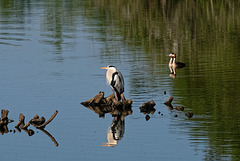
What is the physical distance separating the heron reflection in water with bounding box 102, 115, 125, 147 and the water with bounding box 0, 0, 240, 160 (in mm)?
248

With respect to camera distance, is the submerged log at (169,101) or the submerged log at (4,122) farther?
the submerged log at (169,101)

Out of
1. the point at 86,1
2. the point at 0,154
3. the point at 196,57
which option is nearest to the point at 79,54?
the point at 196,57

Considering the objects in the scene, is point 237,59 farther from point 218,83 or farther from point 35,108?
point 35,108

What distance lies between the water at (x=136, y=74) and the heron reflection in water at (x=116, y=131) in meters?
0.25

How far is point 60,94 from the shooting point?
3678cm

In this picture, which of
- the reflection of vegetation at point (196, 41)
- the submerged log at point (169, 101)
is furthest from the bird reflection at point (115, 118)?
the reflection of vegetation at point (196, 41)

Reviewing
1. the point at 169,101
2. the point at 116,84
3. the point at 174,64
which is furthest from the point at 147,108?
the point at 174,64

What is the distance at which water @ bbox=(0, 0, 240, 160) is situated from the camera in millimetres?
27734

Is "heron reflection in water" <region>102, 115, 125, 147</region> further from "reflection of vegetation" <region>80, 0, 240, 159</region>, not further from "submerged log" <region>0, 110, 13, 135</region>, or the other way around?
"submerged log" <region>0, 110, 13, 135</region>

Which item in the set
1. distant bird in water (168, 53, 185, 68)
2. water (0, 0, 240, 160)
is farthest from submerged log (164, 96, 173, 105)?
distant bird in water (168, 53, 185, 68)

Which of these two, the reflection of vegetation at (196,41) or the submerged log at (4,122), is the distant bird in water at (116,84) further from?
the submerged log at (4,122)

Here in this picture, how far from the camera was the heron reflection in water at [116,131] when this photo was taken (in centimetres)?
A: 2791

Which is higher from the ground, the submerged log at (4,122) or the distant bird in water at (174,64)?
the distant bird in water at (174,64)

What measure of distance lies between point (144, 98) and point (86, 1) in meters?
79.4
